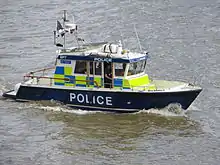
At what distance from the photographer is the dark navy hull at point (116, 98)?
74.9 ft

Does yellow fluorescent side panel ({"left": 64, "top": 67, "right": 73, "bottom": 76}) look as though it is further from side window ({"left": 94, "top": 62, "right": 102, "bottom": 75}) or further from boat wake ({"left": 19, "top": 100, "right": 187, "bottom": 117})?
boat wake ({"left": 19, "top": 100, "right": 187, "bottom": 117})

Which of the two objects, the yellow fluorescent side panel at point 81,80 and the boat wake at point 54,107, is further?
the boat wake at point 54,107

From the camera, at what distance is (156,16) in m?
39.8

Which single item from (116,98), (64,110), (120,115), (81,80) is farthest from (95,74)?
(64,110)

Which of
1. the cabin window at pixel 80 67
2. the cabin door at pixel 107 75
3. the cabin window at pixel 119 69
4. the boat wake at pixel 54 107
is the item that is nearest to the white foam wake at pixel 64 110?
the boat wake at pixel 54 107

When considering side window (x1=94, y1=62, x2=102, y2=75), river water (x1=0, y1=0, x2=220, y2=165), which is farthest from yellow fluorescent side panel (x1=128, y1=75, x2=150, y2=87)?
Answer: side window (x1=94, y1=62, x2=102, y2=75)

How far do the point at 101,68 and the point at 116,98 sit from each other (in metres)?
1.20

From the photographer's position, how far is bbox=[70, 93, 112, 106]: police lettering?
76.7 feet

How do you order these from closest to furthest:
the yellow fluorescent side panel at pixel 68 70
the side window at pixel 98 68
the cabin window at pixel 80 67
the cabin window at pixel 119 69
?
the cabin window at pixel 119 69 → the side window at pixel 98 68 → the cabin window at pixel 80 67 → the yellow fluorescent side panel at pixel 68 70

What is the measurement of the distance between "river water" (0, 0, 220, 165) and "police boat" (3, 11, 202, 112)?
0.44m

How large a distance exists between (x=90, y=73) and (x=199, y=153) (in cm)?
540

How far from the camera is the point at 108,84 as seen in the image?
76.6 ft

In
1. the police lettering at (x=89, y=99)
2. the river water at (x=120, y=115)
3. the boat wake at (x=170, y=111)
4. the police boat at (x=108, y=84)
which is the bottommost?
the river water at (x=120, y=115)

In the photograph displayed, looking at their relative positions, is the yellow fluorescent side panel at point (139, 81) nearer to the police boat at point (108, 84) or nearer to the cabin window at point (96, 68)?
the police boat at point (108, 84)
